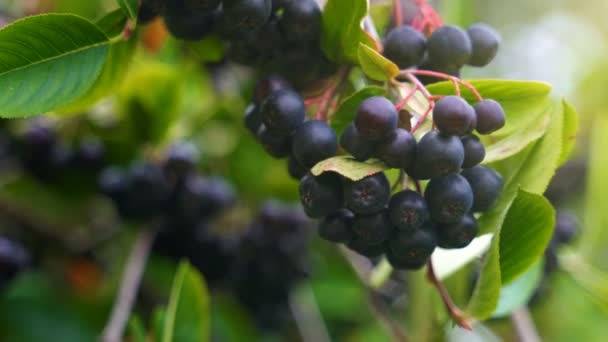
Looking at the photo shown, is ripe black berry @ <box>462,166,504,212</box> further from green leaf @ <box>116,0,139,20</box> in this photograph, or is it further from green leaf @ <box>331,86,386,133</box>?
green leaf @ <box>116,0,139,20</box>

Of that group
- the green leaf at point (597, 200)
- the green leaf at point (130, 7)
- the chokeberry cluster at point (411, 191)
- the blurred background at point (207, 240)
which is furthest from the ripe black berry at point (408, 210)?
the green leaf at point (597, 200)

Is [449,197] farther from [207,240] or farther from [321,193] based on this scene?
[207,240]

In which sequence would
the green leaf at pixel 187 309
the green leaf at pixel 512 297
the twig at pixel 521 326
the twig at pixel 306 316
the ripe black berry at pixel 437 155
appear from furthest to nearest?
the twig at pixel 306 316, the twig at pixel 521 326, the green leaf at pixel 512 297, the green leaf at pixel 187 309, the ripe black berry at pixel 437 155

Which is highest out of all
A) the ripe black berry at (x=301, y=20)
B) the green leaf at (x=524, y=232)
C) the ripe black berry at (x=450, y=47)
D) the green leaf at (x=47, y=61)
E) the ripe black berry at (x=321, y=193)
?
the green leaf at (x=47, y=61)

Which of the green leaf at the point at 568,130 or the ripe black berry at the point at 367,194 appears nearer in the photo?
the ripe black berry at the point at 367,194

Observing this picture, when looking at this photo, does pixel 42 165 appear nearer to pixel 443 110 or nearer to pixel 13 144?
pixel 13 144

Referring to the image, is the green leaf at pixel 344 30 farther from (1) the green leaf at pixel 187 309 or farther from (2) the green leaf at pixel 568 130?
(1) the green leaf at pixel 187 309

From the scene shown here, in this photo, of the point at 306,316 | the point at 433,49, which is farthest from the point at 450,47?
the point at 306,316

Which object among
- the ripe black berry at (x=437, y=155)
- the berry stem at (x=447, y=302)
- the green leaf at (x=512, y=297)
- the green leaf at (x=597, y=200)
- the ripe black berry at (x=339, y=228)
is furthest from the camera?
the green leaf at (x=597, y=200)
